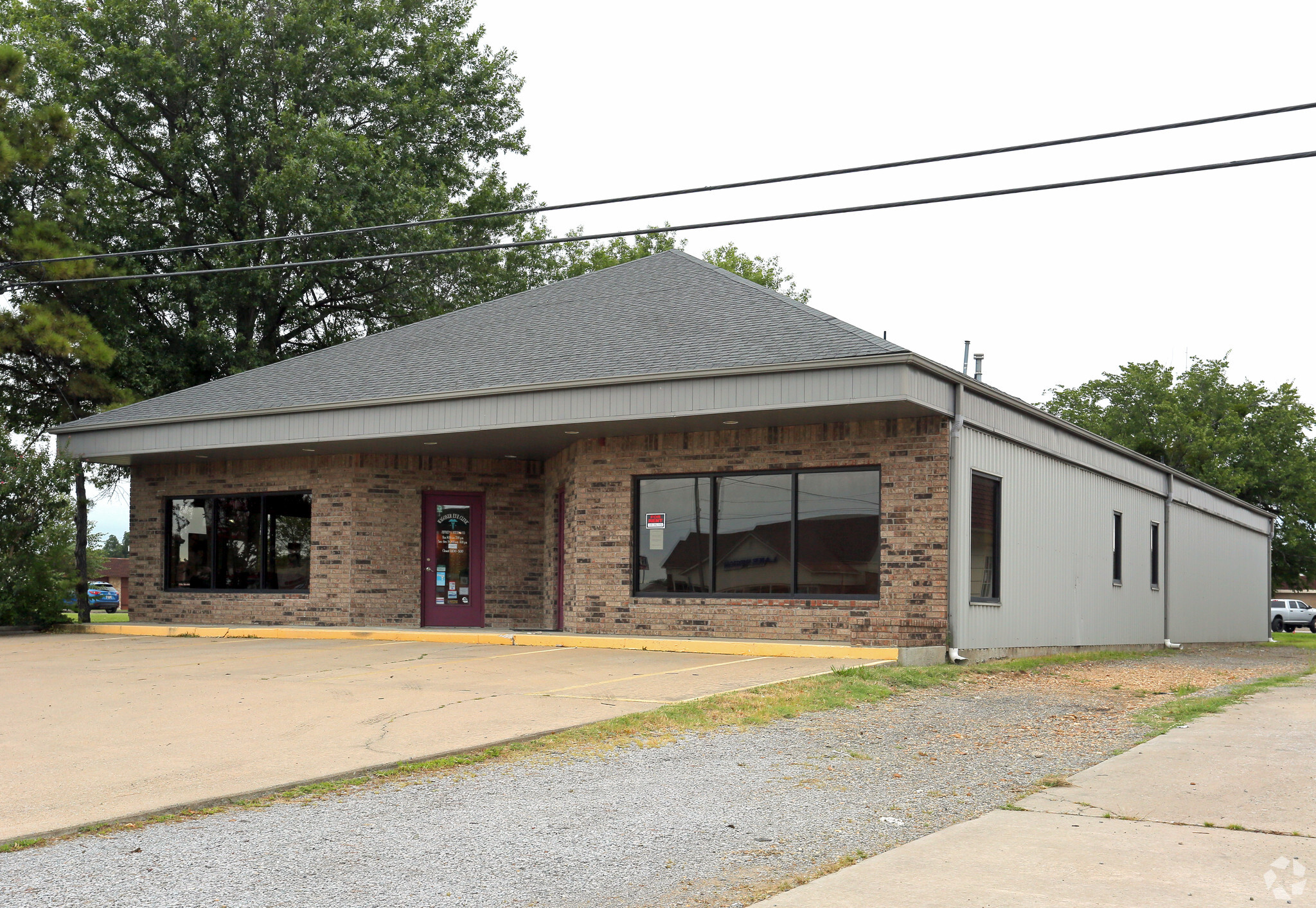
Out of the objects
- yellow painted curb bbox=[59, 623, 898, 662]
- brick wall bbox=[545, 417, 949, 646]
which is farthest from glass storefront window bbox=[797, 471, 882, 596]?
yellow painted curb bbox=[59, 623, 898, 662]

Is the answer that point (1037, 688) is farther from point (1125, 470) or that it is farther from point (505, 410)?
point (1125, 470)

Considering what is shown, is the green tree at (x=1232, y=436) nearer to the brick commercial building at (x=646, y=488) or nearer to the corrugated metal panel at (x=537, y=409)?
the brick commercial building at (x=646, y=488)

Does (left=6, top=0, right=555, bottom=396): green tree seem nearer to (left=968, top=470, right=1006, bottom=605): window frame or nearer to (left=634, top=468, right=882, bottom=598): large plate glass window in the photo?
(left=634, top=468, right=882, bottom=598): large plate glass window

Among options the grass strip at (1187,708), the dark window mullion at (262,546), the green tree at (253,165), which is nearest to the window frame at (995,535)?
the grass strip at (1187,708)

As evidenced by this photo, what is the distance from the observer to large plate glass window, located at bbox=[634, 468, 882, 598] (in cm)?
1542

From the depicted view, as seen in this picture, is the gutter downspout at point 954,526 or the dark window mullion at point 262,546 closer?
the gutter downspout at point 954,526

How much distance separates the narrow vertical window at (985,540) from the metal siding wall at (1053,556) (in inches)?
6.0

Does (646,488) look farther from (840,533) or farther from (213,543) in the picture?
(213,543)

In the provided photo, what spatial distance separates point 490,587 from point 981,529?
8753mm

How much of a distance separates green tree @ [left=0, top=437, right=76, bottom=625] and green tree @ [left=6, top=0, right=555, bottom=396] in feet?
26.6

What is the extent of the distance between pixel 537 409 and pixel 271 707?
689 cm

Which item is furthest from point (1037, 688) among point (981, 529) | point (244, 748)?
point (244, 748)

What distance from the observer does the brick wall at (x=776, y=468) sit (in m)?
14.7

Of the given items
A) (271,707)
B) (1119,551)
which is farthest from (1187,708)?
(1119,551)
